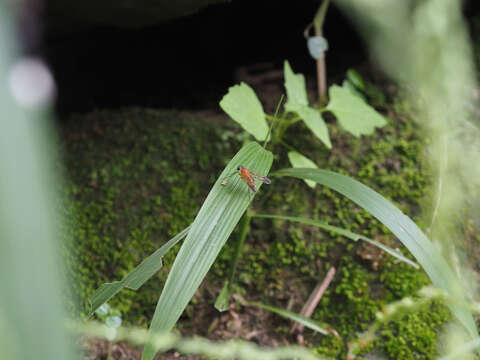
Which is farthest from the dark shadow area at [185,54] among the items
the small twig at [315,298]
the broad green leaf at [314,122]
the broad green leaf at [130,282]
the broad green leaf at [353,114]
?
the broad green leaf at [130,282]

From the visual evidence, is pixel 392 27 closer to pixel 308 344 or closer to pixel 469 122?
pixel 469 122

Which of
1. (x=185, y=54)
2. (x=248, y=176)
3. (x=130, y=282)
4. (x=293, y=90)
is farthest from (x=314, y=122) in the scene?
(x=185, y=54)

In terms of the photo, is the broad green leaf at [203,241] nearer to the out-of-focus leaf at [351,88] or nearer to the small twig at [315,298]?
the small twig at [315,298]

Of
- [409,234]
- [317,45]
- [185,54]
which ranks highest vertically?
[185,54]

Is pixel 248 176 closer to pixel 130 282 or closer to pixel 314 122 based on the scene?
pixel 130 282

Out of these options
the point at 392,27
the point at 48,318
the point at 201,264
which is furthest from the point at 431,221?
the point at 48,318

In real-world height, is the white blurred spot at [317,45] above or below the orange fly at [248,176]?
above
